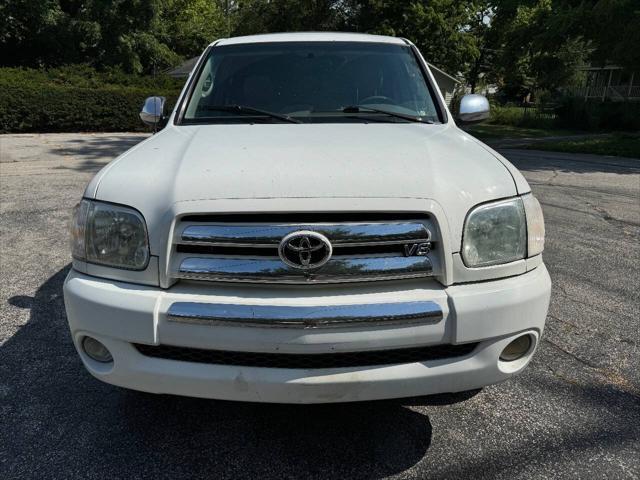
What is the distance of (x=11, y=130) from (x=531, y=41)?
18.7m

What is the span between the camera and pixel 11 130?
17.3 meters

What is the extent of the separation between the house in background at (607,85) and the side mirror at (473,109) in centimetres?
4367

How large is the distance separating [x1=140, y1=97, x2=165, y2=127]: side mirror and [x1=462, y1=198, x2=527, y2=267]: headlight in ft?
8.26

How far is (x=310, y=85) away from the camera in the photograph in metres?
3.38

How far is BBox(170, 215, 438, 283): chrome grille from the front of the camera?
6.35 feet

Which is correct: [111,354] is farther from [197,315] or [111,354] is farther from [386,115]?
[386,115]

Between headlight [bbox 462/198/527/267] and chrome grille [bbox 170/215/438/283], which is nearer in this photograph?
chrome grille [bbox 170/215/438/283]

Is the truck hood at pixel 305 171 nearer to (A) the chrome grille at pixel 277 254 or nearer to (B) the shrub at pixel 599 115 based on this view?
(A) the chrome grille at pixel 277 254

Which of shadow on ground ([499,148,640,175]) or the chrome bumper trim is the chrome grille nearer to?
the chrome bumper trim

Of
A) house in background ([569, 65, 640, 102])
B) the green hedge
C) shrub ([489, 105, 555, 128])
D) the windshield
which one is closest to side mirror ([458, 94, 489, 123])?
the windshield

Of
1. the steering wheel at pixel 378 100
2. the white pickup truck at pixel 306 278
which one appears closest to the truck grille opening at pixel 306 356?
the white pickup truck at pixel 306 278

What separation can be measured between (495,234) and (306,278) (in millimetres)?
799

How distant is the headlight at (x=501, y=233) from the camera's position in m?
2.04

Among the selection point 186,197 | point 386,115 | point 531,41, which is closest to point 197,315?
point 186,197
